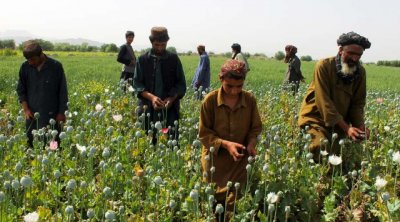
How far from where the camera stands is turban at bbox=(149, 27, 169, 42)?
4.80 metres

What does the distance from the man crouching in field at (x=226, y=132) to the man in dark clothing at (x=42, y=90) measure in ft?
6.97

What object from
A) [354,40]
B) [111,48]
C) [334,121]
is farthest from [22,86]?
[111,48]

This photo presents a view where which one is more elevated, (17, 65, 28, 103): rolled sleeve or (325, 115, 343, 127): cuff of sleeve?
(17, 65, 28, 103): rolled sleeve

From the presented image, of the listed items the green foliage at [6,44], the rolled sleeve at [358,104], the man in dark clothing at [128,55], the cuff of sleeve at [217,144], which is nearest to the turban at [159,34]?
the cuff of sleeve at [217,144]

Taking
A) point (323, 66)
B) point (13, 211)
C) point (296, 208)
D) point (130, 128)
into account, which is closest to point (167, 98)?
point (130, 128)

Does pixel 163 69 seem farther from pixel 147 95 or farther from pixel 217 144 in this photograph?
pixel 217 144

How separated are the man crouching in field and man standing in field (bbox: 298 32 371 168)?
3.44 ft

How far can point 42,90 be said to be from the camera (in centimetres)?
510

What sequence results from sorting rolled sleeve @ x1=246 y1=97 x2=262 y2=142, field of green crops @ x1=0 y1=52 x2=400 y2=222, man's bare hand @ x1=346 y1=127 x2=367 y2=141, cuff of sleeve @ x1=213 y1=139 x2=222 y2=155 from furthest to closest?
man's bare hand @ x1=346 y1=127 x2=367 y2=141 → rolled sleeve @ x1=246 y1=97 x2=262 y2=142 → cuff of sleeve @ x1=213 y1=139 x2=222 y2=155 → field of green crops @ x1=0 y1=52 x2=400 y2=222

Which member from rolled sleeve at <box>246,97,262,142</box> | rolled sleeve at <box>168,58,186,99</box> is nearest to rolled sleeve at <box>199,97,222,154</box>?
rolled sleeve at <box>246,97,262,142</box>

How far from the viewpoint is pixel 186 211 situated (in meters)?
3.36

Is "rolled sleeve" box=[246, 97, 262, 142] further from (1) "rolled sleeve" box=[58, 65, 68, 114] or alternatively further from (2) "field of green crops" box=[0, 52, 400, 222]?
(1) "rolled sleeve" box=[58, 65, 68, 114]

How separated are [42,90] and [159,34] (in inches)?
54.7

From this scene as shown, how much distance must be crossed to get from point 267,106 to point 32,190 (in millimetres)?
4734
